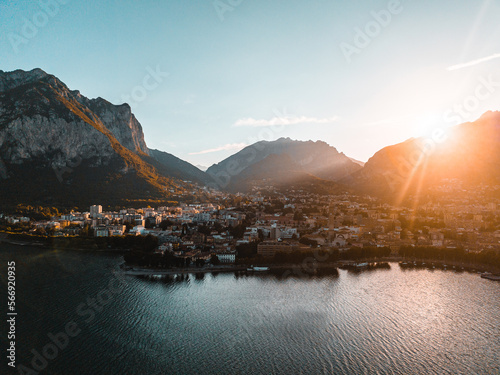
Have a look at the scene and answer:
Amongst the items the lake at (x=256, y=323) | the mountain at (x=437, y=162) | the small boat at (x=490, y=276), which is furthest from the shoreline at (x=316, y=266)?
the mountain at (x=437, y=162)

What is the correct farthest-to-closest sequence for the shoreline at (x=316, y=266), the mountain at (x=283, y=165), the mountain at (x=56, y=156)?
the mountain at (x=283, y=165)
the mountain at (x=56, y=156)
the shoreline at (x=316, y=266)

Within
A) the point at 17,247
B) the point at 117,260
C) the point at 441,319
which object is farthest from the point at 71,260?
the point at 441,319

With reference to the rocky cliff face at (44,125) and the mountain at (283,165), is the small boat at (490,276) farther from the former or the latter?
the rocky cliff face at (44,125)

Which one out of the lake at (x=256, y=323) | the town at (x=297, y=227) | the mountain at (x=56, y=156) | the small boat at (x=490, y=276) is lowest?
the lake at (x=256, y=323)

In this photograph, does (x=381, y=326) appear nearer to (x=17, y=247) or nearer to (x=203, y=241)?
(x=203, y=241)

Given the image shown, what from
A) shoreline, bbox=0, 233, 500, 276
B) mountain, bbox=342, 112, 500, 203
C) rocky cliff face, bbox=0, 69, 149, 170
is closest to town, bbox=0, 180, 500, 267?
shoreline, bbox=0, 233, 500, 276

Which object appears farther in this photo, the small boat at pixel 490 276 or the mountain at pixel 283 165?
the mountain at pixel 283 165

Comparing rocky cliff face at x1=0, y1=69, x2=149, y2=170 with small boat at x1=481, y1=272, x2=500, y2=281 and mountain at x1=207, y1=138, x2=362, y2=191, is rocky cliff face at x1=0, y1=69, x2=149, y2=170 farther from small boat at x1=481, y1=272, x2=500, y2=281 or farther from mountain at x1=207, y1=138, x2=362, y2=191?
small boat at x1=481, y1=272, x2=500, y2=281
